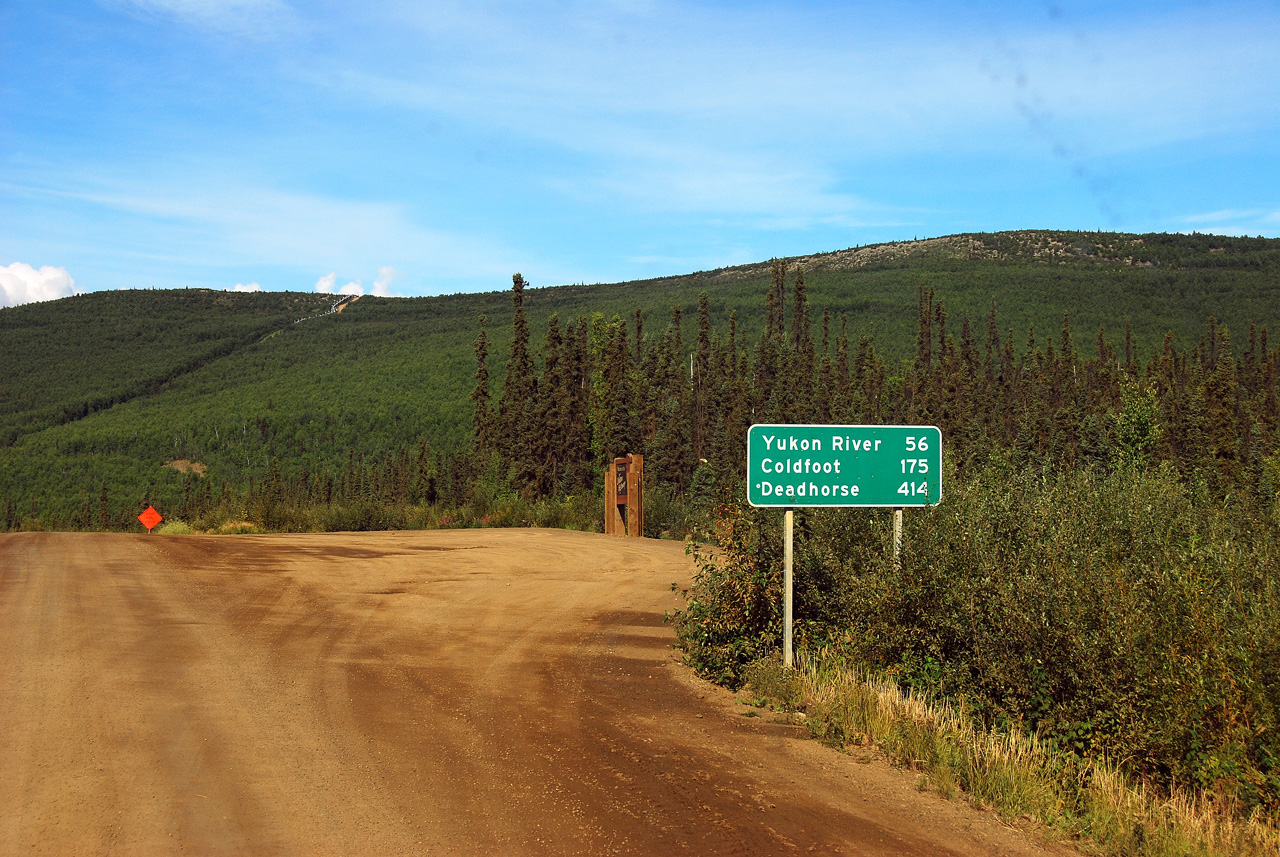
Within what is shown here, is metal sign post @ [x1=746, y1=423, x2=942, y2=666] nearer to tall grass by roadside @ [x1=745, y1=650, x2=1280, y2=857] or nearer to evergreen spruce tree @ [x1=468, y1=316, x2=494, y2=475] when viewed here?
tall grass by roadside @ [x1=745, y1=650, x2=1280, y2=857]

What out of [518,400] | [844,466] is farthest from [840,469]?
[518,400]

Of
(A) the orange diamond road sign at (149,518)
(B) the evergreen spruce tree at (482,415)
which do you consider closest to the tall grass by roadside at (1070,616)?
(A) the orange diamond road sign at (149,518)

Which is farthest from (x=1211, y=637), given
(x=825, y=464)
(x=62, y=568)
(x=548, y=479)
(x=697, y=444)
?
(x=697, y=444)

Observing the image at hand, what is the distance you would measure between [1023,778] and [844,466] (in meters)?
3.52

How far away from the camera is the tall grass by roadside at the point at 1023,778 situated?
17.5 feet

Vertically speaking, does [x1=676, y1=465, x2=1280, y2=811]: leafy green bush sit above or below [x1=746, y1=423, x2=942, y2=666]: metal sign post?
below

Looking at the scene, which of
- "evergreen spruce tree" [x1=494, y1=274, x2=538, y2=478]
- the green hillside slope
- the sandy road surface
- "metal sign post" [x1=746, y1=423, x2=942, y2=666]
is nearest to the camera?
the sandy road surface

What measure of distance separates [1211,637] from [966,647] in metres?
1.90

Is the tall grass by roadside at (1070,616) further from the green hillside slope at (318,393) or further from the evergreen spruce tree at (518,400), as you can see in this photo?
the green hillside slope at (318,393)

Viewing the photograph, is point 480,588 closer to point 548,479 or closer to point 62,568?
point 62,568

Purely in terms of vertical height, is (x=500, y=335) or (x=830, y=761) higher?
(x=500, y=335)

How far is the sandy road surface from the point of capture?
5113 millimetres

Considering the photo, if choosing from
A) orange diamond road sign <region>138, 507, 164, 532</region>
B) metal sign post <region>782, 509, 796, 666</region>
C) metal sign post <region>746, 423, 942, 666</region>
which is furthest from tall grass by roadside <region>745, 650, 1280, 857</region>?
orange diamond road sign <region>138, 507, 164, 532</region>

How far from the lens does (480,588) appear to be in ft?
47.9
